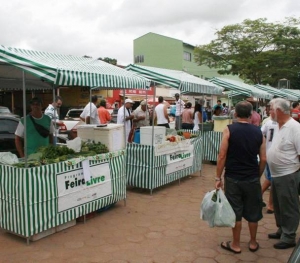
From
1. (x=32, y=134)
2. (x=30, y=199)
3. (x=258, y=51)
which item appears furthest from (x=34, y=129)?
(x=258, y=51)

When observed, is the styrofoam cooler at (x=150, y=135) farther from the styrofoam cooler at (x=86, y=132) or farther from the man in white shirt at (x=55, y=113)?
the man in white shirt at (x=55, y=113)

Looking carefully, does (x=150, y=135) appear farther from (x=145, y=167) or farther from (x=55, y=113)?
(x=55, y=113)

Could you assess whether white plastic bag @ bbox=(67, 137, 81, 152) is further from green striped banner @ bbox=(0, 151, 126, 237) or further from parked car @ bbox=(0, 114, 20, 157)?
parked car @ bbox=(0, 114, 20, 157)

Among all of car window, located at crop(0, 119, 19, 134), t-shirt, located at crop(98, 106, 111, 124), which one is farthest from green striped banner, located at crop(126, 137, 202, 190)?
car window, located at crop(0, 119, 19, 134)

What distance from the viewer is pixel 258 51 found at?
2827 centimetres

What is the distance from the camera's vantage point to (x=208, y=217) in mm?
3725

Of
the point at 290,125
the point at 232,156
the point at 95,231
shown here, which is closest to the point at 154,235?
the point at 95,231

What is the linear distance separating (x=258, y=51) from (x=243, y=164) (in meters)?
27.0

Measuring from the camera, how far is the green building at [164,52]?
4303 centimetres

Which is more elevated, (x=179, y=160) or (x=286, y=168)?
(x=286, y=168)

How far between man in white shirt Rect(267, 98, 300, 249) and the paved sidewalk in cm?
38

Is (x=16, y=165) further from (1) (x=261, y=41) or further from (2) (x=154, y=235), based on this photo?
(1) (x=261, y=41)

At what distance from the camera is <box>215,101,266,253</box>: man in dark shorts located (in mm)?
3707

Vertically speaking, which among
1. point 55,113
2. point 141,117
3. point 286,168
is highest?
point 55,113
